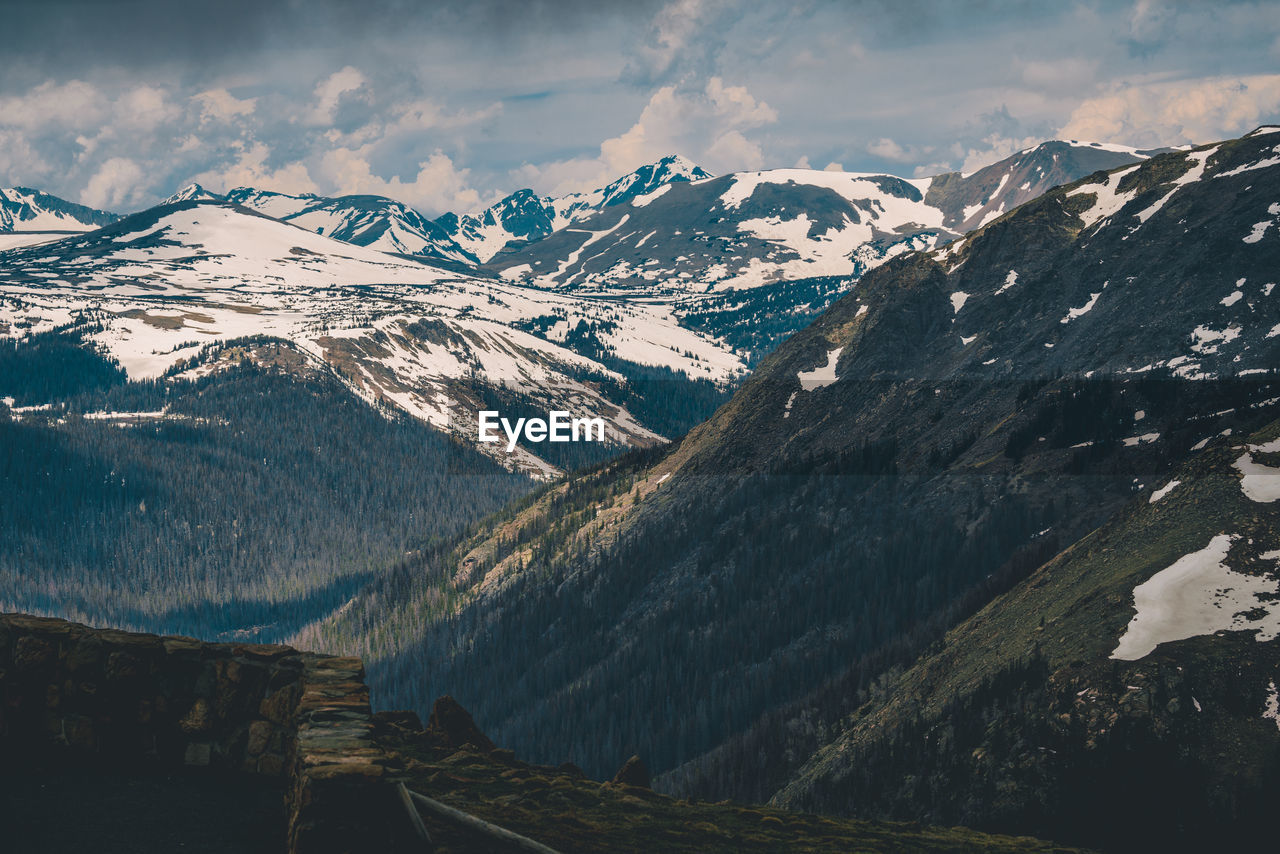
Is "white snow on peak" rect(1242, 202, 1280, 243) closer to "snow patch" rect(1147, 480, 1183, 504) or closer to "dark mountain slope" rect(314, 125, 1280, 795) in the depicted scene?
"dark mountain slope" rect(314, 125, 1280, 795)

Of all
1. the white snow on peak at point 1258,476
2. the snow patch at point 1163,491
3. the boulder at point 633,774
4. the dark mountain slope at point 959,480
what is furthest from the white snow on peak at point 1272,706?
the dark mountain slope at point 959,480

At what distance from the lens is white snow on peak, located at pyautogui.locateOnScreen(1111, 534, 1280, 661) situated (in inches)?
2913

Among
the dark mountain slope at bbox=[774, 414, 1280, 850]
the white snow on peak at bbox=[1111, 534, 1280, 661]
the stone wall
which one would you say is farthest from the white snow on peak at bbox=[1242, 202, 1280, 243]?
the stone wall

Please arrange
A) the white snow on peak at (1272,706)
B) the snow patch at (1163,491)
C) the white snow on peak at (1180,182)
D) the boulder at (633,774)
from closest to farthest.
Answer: the boulder at (633,774) → the white snow on peak at (1272,706) → the snow patch at (1163,491) → the white snow on peak at (1180,182)

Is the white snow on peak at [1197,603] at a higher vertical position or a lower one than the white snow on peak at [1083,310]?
lower

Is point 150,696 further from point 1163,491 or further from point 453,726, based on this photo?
point 1163,491

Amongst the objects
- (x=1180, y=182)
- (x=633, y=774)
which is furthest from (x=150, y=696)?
(x=1180, y=182)

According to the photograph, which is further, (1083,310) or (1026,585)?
(1083,310)

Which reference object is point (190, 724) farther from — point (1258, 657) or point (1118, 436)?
point (1118, 436)

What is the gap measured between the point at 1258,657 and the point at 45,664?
74470 mm

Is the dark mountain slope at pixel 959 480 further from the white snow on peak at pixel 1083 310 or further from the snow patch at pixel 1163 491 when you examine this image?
the snow patch at pixel 1163 491

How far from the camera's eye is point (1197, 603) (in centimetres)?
7762

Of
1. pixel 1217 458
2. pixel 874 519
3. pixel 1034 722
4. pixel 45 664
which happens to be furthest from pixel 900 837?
pixel 874 519

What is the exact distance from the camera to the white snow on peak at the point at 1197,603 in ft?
243
